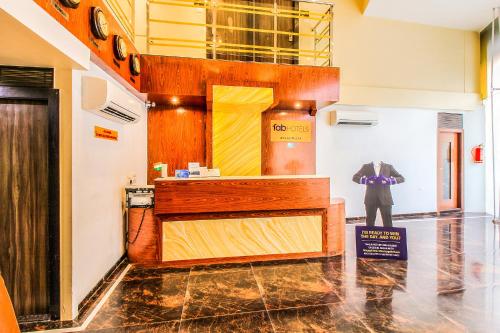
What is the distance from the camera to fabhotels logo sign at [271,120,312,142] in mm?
5902

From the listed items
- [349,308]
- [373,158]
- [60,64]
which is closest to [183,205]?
[60,64]

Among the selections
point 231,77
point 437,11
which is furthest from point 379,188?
point 437,11

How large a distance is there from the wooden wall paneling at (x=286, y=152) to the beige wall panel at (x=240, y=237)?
209 cm

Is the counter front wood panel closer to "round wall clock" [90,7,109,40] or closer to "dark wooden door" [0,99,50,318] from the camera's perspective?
"dark wooden door" [0,99,50,318]

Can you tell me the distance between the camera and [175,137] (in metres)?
5.47

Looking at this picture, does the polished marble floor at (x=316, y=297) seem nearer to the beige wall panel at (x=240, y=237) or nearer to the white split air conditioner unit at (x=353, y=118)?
the beige wall panel at (x=240, y=237)

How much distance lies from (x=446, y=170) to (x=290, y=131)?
473 centimetres

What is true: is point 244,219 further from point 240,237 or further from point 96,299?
point 96,299

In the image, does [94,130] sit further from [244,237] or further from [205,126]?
[205,126]

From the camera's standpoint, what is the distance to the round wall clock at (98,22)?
259 centimetres

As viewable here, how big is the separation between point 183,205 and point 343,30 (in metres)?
5.57

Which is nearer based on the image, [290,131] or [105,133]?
[105,133]

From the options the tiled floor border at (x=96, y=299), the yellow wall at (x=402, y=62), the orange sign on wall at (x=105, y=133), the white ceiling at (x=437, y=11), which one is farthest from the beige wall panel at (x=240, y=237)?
the white ceiling at (x=437, y=11)

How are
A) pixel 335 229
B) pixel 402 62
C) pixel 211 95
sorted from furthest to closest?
pixel 402 62
pixel 211 95
pixel 335 229
